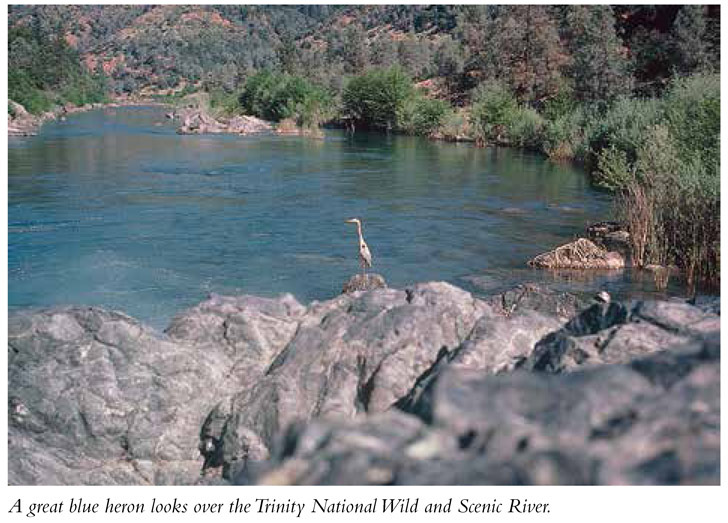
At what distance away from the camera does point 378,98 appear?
49.7m

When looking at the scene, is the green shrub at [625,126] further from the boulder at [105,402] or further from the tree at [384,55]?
the tree at [384,55]

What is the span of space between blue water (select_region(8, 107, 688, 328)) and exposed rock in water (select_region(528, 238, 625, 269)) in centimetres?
52

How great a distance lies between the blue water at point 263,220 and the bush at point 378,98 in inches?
654

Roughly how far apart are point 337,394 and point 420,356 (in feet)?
2.39

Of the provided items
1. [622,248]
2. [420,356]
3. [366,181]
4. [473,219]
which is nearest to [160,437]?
[420,356]

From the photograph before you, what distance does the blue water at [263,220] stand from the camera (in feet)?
43.5

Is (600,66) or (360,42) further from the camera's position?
(360,42)

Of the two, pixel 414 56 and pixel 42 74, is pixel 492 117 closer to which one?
pixel 414 56

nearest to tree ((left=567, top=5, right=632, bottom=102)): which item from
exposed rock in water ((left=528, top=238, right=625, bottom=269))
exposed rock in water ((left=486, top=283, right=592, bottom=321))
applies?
exposed rock in water ((left=528, top=238, right=625, bottom=269))

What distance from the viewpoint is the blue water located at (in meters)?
13.3

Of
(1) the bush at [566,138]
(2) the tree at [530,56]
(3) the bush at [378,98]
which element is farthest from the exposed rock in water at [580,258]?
(3) the bush at [378,98]

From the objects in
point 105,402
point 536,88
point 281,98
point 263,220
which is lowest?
point 263,220

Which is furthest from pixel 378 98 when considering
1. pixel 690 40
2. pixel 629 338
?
pixel 629 338

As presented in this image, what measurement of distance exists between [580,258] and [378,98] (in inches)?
1464
